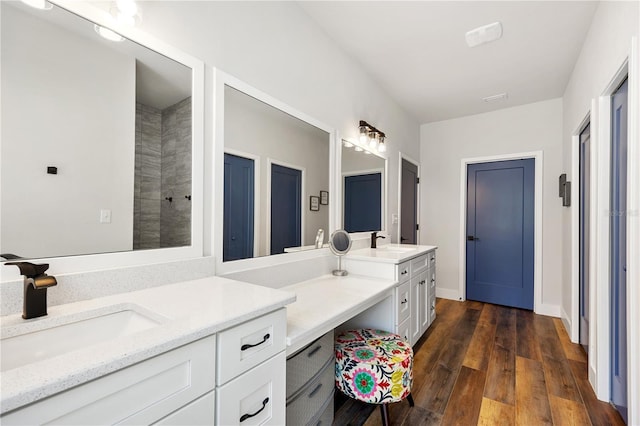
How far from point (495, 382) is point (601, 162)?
1669 mm

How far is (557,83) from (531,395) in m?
3.13

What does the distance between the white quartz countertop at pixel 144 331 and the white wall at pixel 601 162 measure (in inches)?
68.0

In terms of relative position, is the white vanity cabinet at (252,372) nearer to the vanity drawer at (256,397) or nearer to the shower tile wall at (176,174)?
the vanity drawer at (256,397)

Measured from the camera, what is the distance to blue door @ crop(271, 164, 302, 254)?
1.84 metres

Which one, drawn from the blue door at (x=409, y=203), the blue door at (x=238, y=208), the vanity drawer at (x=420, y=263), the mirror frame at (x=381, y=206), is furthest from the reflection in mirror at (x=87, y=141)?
the blue door at (x=409, y=203)

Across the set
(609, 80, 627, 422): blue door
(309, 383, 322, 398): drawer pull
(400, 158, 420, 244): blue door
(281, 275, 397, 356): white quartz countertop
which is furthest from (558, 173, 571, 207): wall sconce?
(309, 383, 322, 398): drawer pull

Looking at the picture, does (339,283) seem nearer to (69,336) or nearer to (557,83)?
(69,336)

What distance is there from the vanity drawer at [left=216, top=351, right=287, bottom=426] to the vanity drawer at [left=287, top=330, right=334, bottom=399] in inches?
9.5

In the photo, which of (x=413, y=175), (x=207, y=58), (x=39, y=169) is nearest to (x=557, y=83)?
(x=413, y=175)

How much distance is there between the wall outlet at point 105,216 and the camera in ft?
3.59

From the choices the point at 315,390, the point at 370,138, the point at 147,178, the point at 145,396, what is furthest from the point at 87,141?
the point at 370,138

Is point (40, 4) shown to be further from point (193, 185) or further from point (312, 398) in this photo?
point (312, 398)

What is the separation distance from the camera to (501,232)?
3.88m

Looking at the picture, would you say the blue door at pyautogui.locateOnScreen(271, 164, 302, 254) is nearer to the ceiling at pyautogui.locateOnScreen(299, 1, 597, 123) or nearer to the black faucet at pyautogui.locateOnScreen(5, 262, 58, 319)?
the black faucet at pyautogui.locateOnScreen(5, 262, 58, 319)
